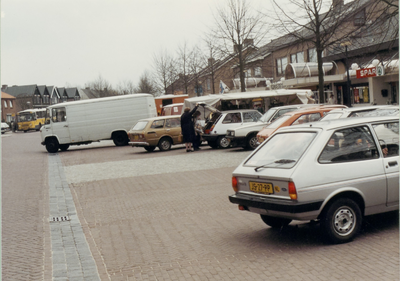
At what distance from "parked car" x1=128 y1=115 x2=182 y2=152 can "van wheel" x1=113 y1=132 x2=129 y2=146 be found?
5227mm

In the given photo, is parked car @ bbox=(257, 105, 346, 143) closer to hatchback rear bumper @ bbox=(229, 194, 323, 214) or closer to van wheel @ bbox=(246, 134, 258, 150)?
van wheel @ bbox=(246, 134, 258, 150)

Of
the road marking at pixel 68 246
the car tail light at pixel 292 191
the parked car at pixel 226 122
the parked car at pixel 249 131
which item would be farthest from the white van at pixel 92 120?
the car tail light at pixel 292 191

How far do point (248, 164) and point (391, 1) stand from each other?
871cm

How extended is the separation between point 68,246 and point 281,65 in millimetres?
43974

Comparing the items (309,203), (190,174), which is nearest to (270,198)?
(309,203)

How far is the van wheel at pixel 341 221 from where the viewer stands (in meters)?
5.41

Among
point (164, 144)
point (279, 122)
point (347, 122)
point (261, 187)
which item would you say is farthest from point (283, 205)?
point (164, 144)

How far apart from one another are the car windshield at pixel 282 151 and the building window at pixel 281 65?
42.4 metres

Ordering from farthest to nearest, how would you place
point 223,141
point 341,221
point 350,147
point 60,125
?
point 60,125
point 223,141
point 350,147
point 341,221

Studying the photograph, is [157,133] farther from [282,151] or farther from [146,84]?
[146,84]

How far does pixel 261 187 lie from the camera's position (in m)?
5.82

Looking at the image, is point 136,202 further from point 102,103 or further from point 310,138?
point 102,103

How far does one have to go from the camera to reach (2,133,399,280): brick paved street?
4.89m

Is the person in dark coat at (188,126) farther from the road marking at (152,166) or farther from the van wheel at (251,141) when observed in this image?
the van wheel at (251,141)
